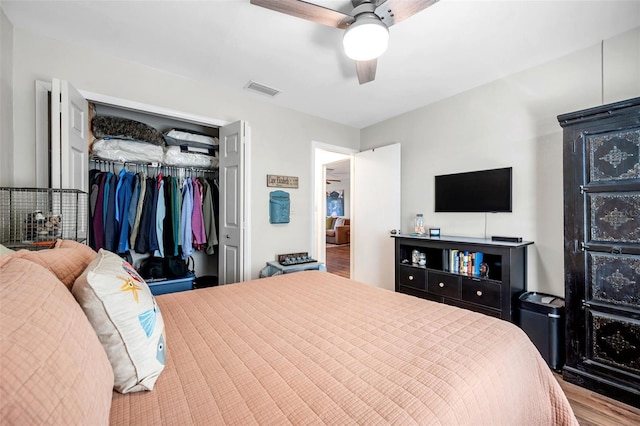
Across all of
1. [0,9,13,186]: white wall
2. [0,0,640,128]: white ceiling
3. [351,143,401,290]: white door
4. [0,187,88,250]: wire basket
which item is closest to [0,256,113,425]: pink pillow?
[0,187,88,250]: wire basket

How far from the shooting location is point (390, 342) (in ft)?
3.52

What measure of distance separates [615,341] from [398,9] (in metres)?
2.53

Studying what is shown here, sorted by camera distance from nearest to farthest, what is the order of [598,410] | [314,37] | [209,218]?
[598,410], [314,37], [209,218]

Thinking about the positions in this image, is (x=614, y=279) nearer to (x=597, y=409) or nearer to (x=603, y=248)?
(x=603, y=248)

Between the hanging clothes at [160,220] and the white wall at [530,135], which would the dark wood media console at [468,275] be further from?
the hanging clothes at [160,220]

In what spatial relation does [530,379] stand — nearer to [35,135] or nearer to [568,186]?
[568,186]

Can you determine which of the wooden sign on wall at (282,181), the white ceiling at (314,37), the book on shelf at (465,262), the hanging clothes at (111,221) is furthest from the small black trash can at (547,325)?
the hanging clothes at (111,221)

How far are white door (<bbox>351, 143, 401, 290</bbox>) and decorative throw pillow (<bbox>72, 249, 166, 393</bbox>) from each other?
10.2ft

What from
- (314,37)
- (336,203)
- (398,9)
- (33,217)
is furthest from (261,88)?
(336,203)

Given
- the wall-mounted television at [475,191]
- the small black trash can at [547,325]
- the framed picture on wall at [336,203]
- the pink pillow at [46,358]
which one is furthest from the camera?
the framed picture on wall at [336,203]

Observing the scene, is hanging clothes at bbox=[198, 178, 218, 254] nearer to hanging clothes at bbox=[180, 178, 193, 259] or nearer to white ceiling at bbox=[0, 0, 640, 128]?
Result: hanging clothes at bbox=[180, 178, 193, 259]

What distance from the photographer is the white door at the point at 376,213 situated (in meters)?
3.55

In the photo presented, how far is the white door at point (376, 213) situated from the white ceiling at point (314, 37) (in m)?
1.12

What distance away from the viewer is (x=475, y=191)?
2.79 meters
